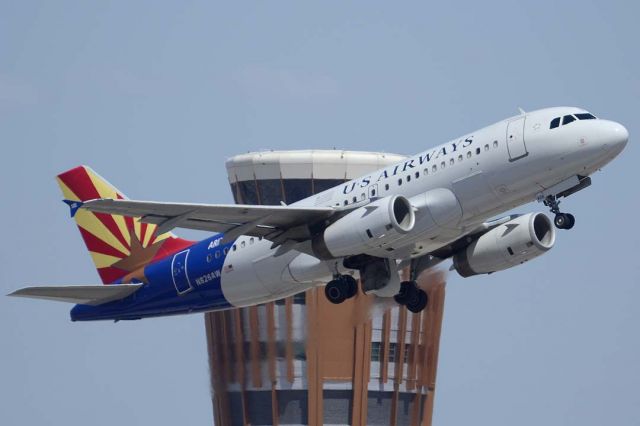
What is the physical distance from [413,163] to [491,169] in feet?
10.8

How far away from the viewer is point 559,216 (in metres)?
48.7

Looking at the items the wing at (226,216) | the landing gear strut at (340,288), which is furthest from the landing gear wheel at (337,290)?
the wing at (226,216)

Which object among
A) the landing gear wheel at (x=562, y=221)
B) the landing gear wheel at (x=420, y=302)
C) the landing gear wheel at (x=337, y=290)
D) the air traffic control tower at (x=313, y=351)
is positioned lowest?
the air traffic control tower at (x=313, y=351)

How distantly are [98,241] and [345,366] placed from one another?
30668 millimetres

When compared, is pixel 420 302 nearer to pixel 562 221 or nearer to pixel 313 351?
pixel 562 221

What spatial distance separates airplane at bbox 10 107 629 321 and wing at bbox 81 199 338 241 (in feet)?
0.16

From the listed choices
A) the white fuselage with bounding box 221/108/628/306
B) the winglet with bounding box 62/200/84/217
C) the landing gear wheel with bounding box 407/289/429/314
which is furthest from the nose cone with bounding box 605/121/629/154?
the winglet with bounding box 62/200/84/217

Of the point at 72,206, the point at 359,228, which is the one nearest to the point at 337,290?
the point at 359,228

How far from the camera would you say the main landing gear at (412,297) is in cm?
5631

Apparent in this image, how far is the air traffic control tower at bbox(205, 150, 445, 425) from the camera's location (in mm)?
86500

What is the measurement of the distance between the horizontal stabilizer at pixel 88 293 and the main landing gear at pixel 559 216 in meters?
16.8

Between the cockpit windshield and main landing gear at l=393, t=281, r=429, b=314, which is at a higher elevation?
the cockpit windshield

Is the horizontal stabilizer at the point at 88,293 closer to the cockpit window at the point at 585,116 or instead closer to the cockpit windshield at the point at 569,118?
the cockpit windshield at the point at 569,118

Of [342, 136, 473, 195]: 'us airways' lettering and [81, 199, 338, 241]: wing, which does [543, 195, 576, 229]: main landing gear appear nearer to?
[342, 136, 473, 195]: 'us airways' lettering
